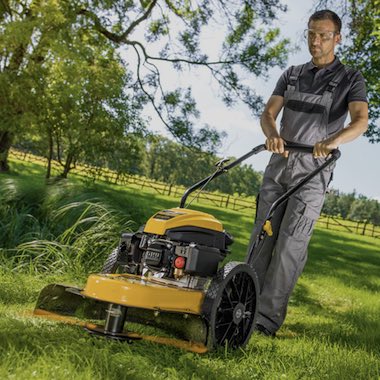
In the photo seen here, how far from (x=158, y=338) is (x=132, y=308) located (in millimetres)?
193

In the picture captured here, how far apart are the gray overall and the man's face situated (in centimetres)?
16

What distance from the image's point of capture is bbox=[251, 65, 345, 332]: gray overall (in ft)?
14.2

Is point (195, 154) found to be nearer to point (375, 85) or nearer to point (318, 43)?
point (375, 85)

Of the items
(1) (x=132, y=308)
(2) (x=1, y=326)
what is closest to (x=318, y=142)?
(1) (x=132, y=308)

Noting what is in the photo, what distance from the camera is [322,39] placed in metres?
4.29

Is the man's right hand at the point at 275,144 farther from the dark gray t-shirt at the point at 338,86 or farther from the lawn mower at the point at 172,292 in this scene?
the lawn mower at the point at 172,292

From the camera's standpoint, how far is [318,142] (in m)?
4.12

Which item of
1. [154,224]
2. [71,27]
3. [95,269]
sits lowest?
[95,269]

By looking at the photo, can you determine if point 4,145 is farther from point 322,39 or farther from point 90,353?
point 90,353

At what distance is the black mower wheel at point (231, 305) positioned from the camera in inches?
133

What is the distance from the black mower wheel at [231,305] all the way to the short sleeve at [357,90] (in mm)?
1368

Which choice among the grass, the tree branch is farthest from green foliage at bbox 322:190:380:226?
the grass

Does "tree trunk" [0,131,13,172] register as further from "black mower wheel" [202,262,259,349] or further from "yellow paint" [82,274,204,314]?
"yellow paint" [82,274,204,314]

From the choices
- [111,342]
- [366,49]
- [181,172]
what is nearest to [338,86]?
[111,342]
